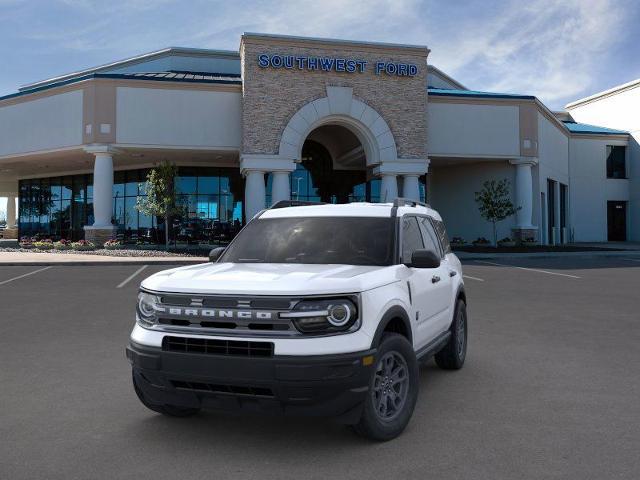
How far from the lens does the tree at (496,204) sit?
31656mm

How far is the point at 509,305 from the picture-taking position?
11547 millimetres

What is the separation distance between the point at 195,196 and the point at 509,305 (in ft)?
88.1

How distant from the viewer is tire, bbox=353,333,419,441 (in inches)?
162

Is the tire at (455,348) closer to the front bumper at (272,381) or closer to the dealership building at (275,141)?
the front bumper at (272,381)

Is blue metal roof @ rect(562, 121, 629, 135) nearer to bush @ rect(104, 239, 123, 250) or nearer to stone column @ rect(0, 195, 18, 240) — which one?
bush @ rect(104, 239, 123, 250)

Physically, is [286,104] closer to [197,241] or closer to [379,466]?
[197,241]

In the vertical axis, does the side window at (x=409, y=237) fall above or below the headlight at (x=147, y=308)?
above

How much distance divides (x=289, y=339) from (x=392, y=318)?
0.97 m

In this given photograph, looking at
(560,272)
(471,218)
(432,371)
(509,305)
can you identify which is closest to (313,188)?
(471,218)

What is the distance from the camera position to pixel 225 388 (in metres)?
3.92

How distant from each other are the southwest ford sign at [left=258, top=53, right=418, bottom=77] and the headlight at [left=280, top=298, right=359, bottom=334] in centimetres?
2602

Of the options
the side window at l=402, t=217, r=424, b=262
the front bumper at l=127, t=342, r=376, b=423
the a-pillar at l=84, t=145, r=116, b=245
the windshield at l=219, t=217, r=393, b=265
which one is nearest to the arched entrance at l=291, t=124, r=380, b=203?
the a-pillar at l=84, t=145, r=116, b=245

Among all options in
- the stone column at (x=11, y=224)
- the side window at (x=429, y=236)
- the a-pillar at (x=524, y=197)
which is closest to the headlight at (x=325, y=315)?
the side window at (x=429, y=236)

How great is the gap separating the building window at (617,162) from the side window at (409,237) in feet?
144
